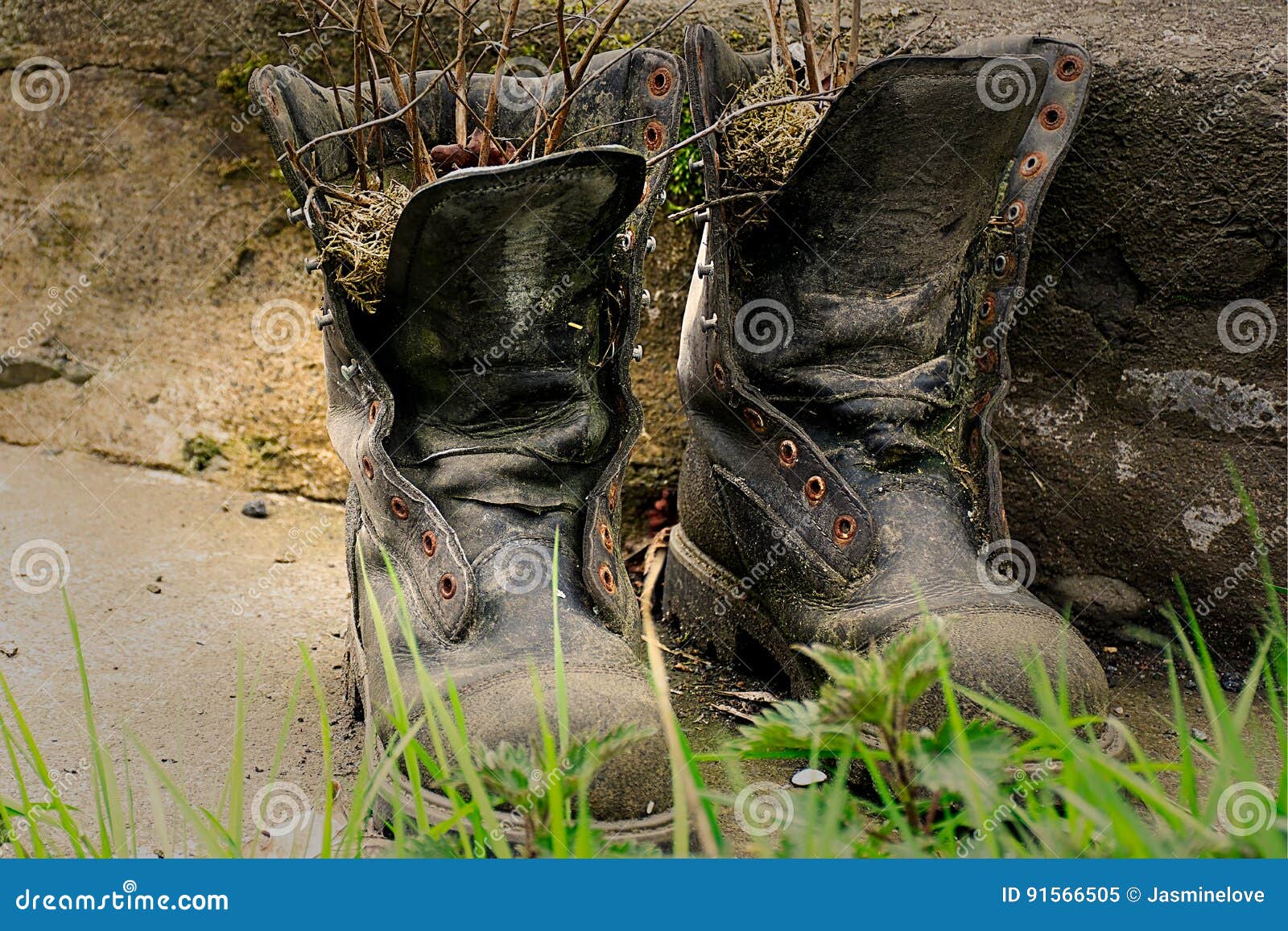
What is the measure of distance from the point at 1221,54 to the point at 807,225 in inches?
33.0

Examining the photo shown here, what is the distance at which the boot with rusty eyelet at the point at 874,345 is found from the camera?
1.52 meters

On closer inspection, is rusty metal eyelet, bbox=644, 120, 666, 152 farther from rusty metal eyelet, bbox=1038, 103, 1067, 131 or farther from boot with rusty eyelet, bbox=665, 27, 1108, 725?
rusty metal eyelet, bbox=1038, 103, 1067, 131

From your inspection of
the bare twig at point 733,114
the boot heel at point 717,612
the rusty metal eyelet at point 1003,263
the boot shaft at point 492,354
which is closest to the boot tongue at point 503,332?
the boot shaft at point 492,354

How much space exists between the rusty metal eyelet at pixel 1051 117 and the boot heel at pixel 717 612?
0.82 meters

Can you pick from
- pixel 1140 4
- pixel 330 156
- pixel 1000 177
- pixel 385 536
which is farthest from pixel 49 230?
pixel 1140 4

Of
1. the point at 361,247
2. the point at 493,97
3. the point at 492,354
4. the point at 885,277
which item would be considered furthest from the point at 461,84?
the point at 885,277

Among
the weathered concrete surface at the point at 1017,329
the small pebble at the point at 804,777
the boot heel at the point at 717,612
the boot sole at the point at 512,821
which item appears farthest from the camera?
the weathered concrete surface at the point at 1017,329

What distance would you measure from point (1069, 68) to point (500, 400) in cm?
98

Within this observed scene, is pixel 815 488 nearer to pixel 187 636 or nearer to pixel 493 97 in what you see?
pixel 493 97

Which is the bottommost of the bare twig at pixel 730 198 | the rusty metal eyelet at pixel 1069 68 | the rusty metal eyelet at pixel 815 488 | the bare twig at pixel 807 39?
the rusty metal eyelet at pixel 815 488

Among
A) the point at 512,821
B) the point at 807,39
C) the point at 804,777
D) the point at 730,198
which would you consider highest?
the point at 807,39

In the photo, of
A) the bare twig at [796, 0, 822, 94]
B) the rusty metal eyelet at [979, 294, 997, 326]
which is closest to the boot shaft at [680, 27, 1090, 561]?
the rusty metal eyelet at [979, 294, 997, 326]

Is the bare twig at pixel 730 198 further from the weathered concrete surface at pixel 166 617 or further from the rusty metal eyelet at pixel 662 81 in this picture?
the weathered concrete surface at pixel 166 617

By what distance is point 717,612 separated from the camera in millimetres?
1841
